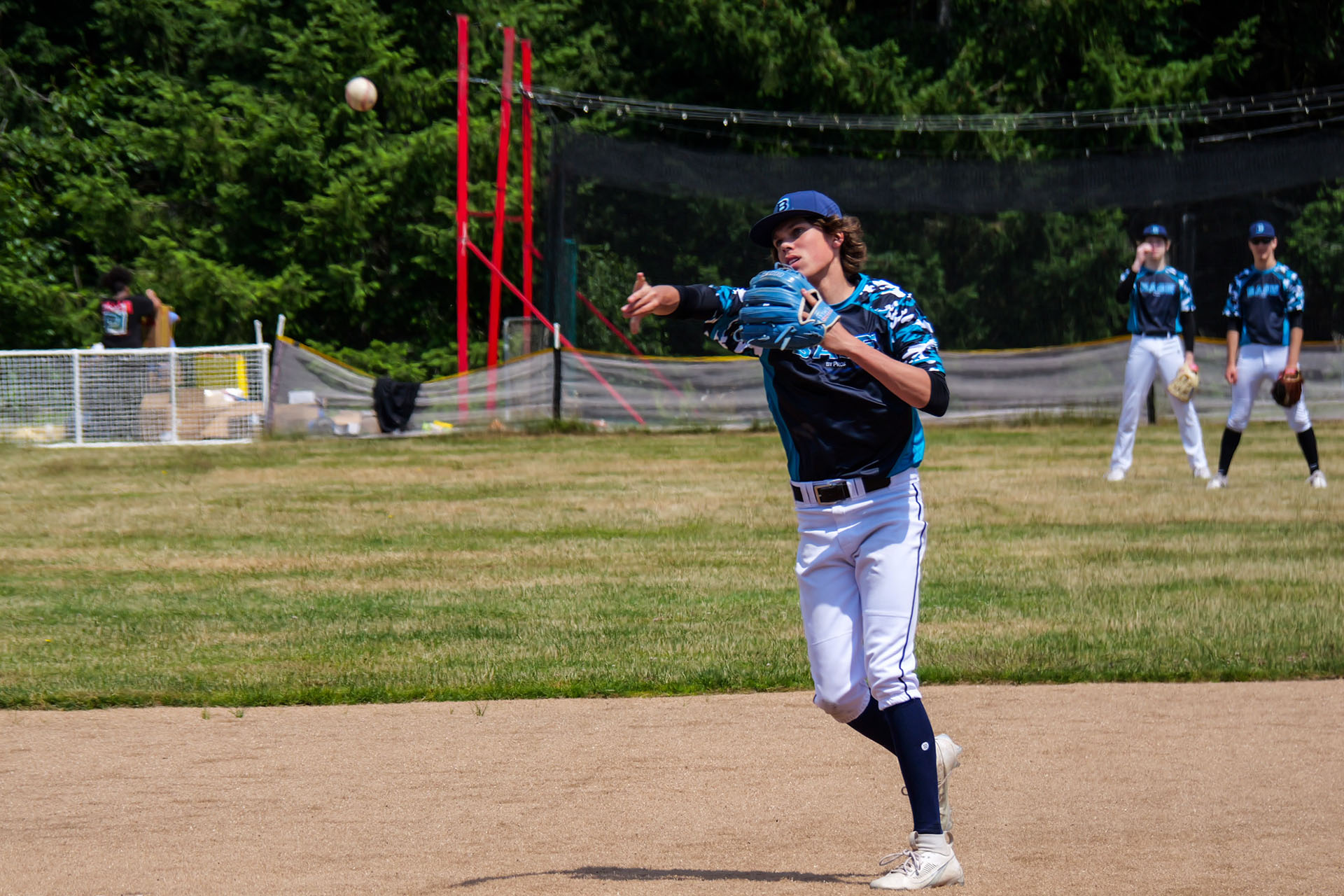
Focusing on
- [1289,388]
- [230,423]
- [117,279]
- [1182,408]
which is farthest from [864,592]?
[117,279]

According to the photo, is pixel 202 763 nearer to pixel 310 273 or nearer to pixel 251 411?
pixel 251 411

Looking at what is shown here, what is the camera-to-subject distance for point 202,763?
5762 millimetres

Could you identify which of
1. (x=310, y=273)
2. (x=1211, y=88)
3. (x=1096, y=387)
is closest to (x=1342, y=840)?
(x=1096, y=387)

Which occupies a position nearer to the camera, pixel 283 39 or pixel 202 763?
pixel 202 763

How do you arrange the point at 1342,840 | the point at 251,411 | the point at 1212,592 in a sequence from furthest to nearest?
the point at 251,411
the point at 1212,592
the point at 1342,840

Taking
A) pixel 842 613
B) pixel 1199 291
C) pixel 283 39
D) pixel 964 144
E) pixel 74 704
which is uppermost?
pixel 283 39

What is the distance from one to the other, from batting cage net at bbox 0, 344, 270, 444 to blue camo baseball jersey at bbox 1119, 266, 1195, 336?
10.9 m

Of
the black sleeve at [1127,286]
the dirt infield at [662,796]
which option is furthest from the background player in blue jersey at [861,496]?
the black sleeve at [1127,286]

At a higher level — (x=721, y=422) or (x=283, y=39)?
(x=283, y=39)

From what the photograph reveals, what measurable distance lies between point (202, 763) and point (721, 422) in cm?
1522

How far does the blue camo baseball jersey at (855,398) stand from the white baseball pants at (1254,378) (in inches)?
383

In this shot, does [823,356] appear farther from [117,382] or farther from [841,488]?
[117,382]

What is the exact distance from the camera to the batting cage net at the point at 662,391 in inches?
778

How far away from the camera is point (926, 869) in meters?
4.18
